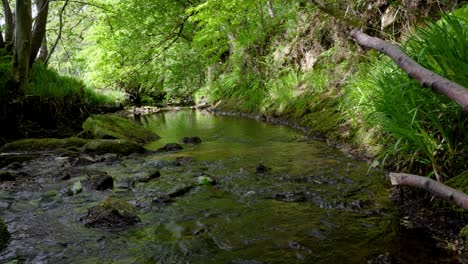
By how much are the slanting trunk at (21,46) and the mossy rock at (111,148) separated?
215 centimetres

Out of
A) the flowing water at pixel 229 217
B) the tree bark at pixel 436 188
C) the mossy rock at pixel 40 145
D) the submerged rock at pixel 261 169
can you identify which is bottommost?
the flowing water at pixel 229 217

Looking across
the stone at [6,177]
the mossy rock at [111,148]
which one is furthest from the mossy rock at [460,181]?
the mossy rock at [111,148]

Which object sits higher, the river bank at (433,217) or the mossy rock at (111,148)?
the mossy rock at (111,148)

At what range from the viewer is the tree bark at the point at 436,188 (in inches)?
55.6

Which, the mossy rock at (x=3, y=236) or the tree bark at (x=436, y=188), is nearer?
the tree bark at (x=436, y=188)

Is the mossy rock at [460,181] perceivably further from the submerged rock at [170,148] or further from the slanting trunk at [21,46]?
the slanting trunk at [21,46]

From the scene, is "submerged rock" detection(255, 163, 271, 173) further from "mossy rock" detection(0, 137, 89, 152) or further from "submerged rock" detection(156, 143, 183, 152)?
"mossy rock" detection(0, 137, 89, 152)

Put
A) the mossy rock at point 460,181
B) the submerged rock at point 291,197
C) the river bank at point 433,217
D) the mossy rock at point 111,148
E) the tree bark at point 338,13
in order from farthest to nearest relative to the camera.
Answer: the tree bark at point 338,13, the mossy rock at point 111,148, the submerged rock at point 291,197, the mossy rock at point 460,181, the river bank at point 433,217

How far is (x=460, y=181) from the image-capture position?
8.80 ft

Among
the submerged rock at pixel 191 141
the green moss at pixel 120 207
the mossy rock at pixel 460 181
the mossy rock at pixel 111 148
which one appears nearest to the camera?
the mossy rock at pixel 460 181

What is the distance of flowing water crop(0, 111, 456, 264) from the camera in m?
2.55

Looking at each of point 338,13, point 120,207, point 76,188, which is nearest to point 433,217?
point 120,207

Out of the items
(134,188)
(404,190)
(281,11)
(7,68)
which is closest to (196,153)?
(134,188)

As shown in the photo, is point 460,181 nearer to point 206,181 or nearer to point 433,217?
point 433,217
